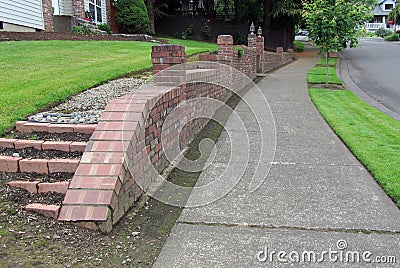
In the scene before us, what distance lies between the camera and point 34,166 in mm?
3822

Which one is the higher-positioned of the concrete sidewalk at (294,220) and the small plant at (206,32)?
the small plant at (206,32)

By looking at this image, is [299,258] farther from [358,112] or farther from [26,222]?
[358,112]

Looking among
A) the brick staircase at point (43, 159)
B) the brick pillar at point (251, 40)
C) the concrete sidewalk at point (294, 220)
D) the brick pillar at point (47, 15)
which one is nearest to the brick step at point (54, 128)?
the brick staircase at point (43, 159)

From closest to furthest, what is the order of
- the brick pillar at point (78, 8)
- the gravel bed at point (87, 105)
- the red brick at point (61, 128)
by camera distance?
the red brick at point (61, 128) → the gravel bed at point (87, 105) → the brick pillar at point (78, 8)

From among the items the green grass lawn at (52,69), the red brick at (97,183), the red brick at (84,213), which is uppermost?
the green grass lawn at (52,69)

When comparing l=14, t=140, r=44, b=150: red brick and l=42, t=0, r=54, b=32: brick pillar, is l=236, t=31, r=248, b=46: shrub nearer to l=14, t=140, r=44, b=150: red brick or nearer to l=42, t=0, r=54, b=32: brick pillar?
l=42, t=0, r=54, b=32: brick pillar

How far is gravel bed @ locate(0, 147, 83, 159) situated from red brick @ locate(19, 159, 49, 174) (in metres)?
0.15

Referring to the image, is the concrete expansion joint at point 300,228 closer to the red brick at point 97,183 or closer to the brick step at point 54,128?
the red brick at point 97,183

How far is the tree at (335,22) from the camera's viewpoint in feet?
41.8

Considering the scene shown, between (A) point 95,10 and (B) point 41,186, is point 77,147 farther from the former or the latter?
(A) point 95,10

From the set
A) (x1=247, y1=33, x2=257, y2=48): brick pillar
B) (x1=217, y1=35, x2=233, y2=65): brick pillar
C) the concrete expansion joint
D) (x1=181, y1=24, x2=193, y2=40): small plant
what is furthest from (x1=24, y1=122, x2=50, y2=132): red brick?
(x1=181, y1=24, x2=193, y2=40): small plant

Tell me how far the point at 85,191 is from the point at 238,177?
6.58 ft

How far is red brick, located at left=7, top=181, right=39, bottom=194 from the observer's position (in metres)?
3.61

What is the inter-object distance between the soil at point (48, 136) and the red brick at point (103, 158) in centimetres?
73
